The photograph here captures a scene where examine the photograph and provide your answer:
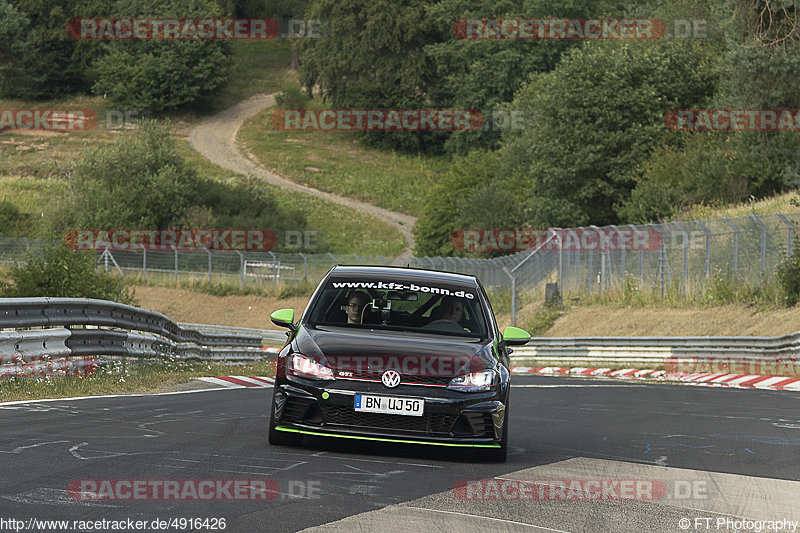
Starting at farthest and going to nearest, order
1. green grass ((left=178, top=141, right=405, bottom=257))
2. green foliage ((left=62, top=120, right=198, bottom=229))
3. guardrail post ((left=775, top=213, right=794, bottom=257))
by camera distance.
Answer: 1. green grass ((left=178, top=141, right=405, bottom=257))
2. green foliage ((left=62, top=120, right=198, bottom=229))
3. guardrail post ((left=775, top=213, right=794, bottom=257))

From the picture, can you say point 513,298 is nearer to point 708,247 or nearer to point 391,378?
point 708,247

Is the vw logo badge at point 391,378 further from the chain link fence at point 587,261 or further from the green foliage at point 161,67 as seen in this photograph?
the green foliage at point 161,67

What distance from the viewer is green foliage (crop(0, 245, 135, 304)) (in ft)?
67.1

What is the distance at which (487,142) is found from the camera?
96625mm

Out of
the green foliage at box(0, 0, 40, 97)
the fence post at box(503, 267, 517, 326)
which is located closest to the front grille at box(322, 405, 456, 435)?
the fence post at box(503, 267, 517, 326)

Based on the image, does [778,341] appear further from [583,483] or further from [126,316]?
[583,483]

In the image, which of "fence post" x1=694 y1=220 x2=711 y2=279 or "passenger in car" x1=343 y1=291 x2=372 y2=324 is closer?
"passenger in car" x1=343 y1=291 x2=372 y2=324

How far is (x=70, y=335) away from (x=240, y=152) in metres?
90.3

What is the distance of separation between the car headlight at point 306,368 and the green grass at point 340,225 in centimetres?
6774

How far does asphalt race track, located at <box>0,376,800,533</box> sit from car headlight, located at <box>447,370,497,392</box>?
0.60 metres

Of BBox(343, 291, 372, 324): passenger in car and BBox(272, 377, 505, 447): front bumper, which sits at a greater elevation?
BBox(343, 291, 372, 324): passenger in car

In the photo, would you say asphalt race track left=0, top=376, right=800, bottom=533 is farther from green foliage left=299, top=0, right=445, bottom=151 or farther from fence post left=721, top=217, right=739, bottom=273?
green foliage left=299, top=0, right=445, bottom=151

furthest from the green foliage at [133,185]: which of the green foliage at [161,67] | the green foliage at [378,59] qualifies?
the green foliage at [161,67]

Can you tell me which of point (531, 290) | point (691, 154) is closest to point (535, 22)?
point (691, 154)
